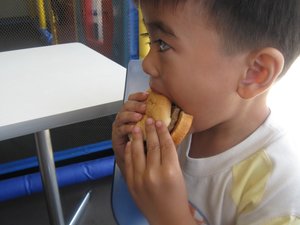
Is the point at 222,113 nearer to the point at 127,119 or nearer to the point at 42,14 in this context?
the point at 127,119

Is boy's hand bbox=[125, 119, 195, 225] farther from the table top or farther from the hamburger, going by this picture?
the table top

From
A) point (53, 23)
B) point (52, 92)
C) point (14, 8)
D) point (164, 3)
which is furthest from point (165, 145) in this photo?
point (14, 8)

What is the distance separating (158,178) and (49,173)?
0.66 m

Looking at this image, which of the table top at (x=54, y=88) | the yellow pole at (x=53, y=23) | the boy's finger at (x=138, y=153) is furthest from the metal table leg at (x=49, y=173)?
the yellow pole at (x=53, y=23)

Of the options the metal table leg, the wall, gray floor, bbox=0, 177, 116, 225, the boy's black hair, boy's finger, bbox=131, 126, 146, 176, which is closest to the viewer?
the boy's black hair

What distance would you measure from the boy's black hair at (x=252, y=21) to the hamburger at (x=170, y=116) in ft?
0.54

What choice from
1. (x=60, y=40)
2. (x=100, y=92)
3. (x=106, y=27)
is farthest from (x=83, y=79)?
(x=60, y=40)

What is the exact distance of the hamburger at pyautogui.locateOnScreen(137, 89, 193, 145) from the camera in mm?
667

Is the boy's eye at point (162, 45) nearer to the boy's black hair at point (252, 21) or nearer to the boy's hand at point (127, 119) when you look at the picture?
the boy's black hair at point (252, 21)

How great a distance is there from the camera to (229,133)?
0.74 m

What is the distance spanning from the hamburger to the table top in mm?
193

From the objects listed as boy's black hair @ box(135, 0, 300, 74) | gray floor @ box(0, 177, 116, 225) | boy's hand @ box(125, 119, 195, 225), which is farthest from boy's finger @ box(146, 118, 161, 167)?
gray floor @ box(0, 177, 116, 225)

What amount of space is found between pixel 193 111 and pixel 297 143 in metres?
0.23

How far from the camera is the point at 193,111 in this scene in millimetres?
666
